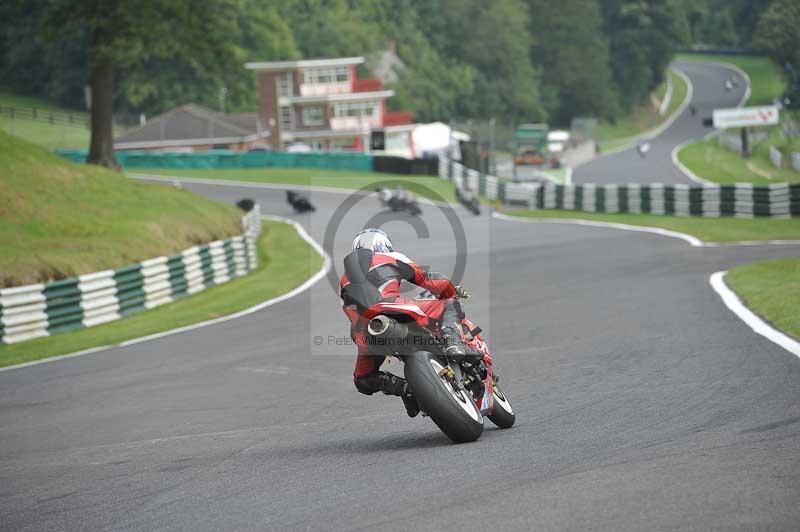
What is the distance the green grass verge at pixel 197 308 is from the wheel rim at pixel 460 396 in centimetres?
866

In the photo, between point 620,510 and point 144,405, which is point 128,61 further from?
point 620,510

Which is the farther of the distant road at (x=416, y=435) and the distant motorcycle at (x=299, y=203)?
the distant motorcycle at (x=299, y=203)

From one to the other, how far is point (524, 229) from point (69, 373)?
66.3ft

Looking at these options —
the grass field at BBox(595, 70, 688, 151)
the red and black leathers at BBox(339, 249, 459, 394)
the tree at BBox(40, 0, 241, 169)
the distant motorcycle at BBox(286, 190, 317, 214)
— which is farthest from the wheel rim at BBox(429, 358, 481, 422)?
the grass field at BBox(595, 70, 688, 151)

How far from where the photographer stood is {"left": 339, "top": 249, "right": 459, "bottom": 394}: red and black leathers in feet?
24.2

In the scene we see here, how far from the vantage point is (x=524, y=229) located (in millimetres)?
31312

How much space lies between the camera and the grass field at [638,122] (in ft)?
399

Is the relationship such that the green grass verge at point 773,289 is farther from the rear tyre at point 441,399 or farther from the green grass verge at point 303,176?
the green grass verge at point 303,176

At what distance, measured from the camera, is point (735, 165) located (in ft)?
192

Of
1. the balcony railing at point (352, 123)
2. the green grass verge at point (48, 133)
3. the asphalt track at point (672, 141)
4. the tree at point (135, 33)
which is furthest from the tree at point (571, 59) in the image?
the tree at point (135, 33)

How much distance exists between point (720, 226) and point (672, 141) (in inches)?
2868

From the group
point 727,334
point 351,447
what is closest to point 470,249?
point 727,334

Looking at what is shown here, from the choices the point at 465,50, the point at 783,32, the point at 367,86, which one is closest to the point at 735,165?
the point at 783,32

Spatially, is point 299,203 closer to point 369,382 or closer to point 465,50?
point 369,382
